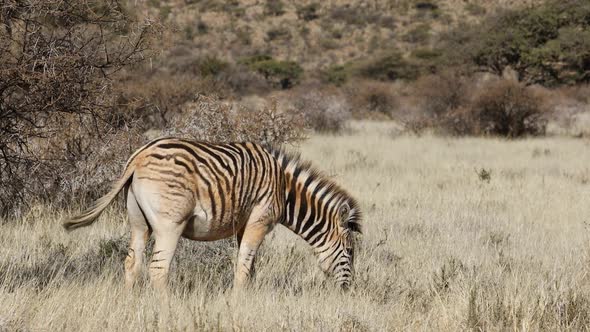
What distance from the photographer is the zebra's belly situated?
195 inches

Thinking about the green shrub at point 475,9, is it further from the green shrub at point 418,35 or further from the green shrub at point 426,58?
the green shrub at point 426,58

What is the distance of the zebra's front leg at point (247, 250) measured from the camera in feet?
17.0

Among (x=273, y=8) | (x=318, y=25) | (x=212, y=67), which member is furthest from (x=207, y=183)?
(x=273, y=8)

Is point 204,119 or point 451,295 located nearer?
point 451,295

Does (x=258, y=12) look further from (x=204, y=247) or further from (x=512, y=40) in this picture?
(x=204, y=247)

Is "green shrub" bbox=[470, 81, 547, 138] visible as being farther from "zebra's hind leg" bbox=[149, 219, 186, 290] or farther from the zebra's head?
"zebra's hind leg" bbox=[149, 219, 186, 290]

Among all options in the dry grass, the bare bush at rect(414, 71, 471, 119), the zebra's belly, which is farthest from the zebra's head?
the bare bush at rect(414, 71, 471, 119)

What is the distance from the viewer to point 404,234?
8.13 meters

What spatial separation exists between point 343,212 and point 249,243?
0.94 m

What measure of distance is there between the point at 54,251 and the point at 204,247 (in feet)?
4.85

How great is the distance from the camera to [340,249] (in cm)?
565

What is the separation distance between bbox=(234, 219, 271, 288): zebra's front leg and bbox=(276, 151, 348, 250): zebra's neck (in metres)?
0.45

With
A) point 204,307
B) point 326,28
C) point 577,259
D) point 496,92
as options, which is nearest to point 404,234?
point 577,259

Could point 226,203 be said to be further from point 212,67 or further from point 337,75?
point 337,75
